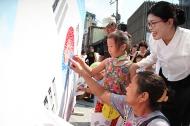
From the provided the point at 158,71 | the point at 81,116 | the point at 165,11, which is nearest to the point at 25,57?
the point at 165,11

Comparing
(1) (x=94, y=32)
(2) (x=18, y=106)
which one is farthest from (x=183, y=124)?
(1) (x=94, y=32)

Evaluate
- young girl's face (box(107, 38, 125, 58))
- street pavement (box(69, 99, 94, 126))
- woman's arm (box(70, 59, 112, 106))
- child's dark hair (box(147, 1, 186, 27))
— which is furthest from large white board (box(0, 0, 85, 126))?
street pavement (box(69, 99, 94, 126))

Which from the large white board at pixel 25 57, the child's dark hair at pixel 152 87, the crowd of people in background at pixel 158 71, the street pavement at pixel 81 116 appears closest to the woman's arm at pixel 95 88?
the crowd of people in background at pixel 158 71

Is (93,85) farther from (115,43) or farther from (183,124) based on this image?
(183,124)

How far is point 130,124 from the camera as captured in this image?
3.08 ft

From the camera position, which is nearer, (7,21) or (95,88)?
(7,21)

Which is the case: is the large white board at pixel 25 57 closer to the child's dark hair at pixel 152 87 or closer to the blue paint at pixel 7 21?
the blue paint at pixel 7 21

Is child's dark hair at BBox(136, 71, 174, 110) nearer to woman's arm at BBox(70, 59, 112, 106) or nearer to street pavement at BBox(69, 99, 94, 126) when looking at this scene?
woman's arm at BBox(70, 59, 112, 106)

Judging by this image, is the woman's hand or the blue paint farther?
the woman's hand

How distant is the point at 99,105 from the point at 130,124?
1.32 ft

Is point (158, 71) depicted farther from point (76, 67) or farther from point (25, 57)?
point (25, 57)

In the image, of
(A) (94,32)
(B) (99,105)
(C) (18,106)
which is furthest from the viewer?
(A) (94,32)

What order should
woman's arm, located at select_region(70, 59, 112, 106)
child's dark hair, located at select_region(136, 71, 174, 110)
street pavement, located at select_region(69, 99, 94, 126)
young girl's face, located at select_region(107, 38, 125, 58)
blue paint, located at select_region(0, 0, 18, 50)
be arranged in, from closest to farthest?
blue paint, located at select_region(0, 0, 18, 50), child's dark hair, located at select_region(136, 71, 174, 110), woman's arm, located at select_region(70, 59, 112, 106), young girl's face, located at select_region(107, 38, 125, 58), street pavement, located at select_region(69, 99, 94, 126)

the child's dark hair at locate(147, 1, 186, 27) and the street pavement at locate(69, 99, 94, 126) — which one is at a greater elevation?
the child's dark hair at locate(147, 1, 186, 27)
